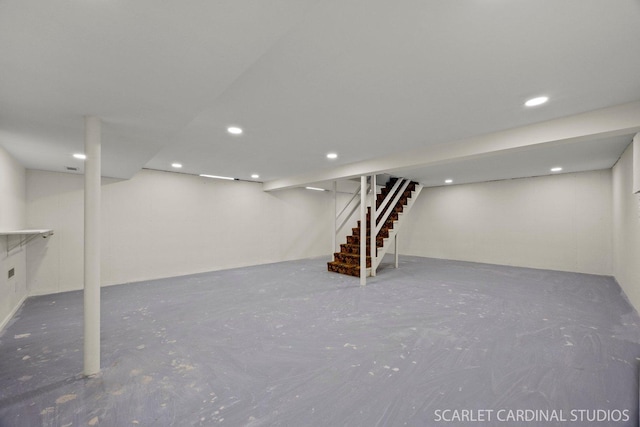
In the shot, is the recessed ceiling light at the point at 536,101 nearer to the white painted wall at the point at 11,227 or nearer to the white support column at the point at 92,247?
the white support column at the point at 92,247

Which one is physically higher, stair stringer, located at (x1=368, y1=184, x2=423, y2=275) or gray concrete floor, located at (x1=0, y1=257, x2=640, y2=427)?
stair stringer, located at (x1=368, y1=184, x2=423, y2=275)

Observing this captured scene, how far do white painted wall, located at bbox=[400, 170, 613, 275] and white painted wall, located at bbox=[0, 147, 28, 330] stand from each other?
31.6 feet

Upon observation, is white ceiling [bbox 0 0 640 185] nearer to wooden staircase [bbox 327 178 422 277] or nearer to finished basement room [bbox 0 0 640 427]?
finished basement room [bbox 0 0 640 427]

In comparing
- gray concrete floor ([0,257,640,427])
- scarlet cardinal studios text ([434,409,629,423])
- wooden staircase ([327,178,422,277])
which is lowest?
scarlet cardinal studios text ([434,409,629,423])

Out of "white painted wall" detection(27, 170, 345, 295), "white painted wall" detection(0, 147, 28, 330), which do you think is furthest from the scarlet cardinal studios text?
"white painted wall" detection(27, 170, 345, 295)

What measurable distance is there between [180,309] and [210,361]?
167 centimetres

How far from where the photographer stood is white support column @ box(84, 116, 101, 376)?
219cm

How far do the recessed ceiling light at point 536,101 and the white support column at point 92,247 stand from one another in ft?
13.2

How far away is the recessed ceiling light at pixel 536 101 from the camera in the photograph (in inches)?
95.7

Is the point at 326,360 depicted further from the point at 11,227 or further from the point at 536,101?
the point at 11,227

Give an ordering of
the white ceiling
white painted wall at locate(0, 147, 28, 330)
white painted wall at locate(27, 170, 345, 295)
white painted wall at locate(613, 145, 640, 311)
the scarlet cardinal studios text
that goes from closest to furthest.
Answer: the white ceiling, the scarlet cardinal studios text, white painted wall at locate(0, 147, 28, 330), white painted wall at locate(613, 145, 640, 311), white painted wall at locate(27, 170, 345, 295)

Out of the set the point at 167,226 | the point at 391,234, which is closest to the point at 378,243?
the point at 391,234

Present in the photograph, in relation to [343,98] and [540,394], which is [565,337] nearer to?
[540,394]

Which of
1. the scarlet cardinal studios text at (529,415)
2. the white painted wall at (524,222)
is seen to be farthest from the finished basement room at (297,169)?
the white painted wall at (524,222)
